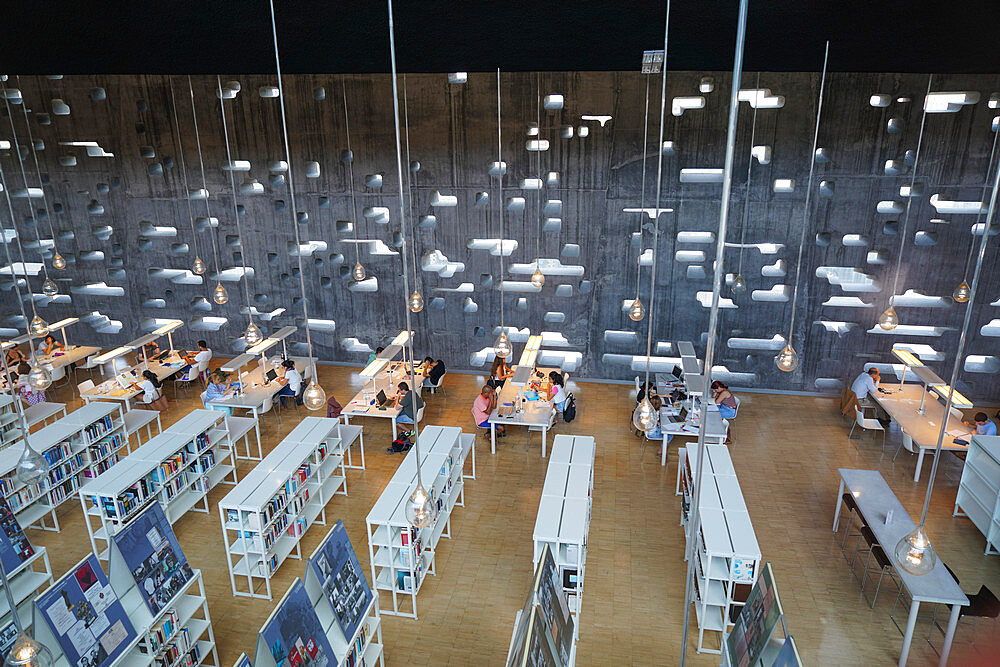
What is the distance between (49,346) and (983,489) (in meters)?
14.7

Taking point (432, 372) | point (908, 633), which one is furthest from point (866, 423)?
point (432, 372)

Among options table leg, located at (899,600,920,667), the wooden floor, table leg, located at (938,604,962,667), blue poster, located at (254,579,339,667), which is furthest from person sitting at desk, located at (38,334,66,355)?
table leg, located at (938,604,962,667)

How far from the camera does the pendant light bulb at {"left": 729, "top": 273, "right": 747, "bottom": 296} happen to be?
33.8ft

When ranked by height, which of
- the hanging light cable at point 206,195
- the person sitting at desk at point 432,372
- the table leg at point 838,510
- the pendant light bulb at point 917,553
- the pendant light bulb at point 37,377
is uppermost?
the hanging light cable at point 206,195

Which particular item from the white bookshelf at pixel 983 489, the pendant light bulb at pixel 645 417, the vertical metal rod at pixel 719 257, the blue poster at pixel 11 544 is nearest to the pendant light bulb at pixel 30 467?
the blue poster at pixel 11 544

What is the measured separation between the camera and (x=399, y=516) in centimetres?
622

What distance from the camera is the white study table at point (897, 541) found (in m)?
5.56

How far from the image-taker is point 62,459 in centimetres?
789

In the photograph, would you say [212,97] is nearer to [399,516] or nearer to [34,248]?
[34,248]

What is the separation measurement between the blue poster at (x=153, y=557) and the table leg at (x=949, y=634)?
22.0 ft

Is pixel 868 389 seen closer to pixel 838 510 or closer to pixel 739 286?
pixel 739 286

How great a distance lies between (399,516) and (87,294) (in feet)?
33.8

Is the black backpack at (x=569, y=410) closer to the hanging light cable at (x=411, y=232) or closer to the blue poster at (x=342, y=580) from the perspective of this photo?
the hanging light cable at (x=411, y=232)

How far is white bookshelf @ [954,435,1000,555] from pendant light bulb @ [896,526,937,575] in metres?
3.97
